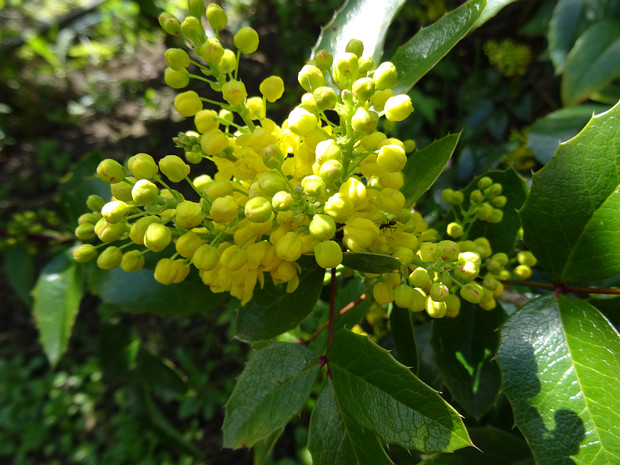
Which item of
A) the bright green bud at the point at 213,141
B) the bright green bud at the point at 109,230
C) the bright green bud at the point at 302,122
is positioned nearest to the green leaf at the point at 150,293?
the bright green bud at the point at 109,230

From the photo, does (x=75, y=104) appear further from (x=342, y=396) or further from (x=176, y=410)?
(x=342, y=396)

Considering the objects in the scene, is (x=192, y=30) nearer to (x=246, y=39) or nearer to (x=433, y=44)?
(x=246, y=39)

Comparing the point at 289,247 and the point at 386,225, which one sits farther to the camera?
the point at 386,225

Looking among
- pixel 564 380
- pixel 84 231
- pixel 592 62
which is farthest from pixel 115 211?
pixel 592 62

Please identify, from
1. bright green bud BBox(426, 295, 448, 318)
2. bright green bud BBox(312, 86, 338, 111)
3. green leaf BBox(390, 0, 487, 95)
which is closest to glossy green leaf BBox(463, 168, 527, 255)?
green leaf BBox(390, 0, 487, 95)

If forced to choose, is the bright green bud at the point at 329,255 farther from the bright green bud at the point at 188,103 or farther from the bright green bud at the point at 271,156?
the bright green bud at the point at 188,103

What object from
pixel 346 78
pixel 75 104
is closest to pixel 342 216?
pixel 346 78
